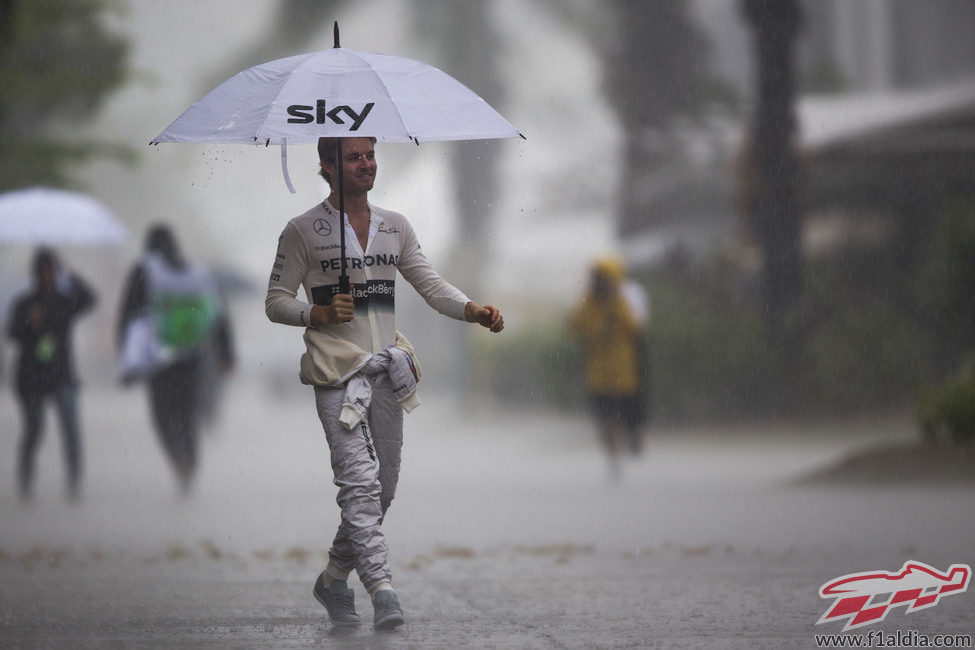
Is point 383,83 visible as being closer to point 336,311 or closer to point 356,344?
point 336,311

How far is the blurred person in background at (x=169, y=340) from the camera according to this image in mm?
10102

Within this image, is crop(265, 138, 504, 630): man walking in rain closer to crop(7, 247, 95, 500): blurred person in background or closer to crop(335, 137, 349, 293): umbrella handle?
crop(335, 137, 349, 293): umbrella handle

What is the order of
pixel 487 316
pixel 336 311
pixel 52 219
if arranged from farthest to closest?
pixel 52 219
pixel 487 316
pixel 336 311

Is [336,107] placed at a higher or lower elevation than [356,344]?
higher

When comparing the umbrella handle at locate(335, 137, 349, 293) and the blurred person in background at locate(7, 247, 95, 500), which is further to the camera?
the blurred person in background at locate(7, 247, 95, 500)

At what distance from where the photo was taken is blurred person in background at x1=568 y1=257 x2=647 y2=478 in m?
10.8

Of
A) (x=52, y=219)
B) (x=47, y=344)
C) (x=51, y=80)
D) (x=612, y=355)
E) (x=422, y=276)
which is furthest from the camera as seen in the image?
(x=612, y=355)

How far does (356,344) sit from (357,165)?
0.65 metres

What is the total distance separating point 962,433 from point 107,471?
19.1 ft

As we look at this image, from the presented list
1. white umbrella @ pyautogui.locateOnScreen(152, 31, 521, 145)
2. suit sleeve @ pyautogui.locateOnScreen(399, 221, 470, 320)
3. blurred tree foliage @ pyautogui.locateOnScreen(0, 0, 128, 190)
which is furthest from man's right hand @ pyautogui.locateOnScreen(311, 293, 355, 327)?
blurred tree foliage @ pyautogui.locateOnScreen(0, 0, 128, 190)

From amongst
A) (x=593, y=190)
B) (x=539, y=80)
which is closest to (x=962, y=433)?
(x=593, y=190)

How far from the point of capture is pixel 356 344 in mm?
5539

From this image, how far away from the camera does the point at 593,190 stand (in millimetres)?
11164

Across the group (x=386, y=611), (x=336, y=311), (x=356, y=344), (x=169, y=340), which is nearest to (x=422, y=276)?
(x=356, y=344)
